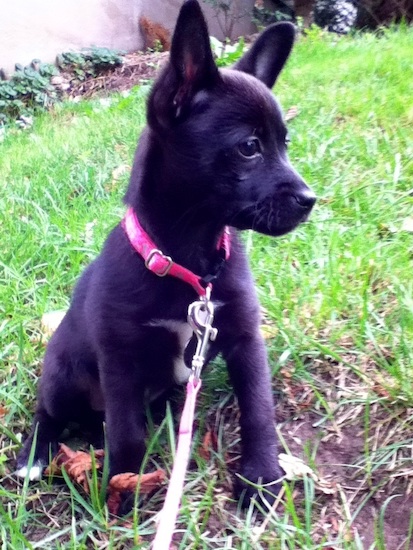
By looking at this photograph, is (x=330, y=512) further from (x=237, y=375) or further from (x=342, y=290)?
(x=342, y=290)

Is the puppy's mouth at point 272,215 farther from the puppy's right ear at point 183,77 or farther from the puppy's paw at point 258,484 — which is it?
the puppy's paw at point 258,484

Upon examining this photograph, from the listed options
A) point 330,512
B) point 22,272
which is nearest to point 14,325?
point 22,272

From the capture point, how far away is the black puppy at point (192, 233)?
1.62 meters

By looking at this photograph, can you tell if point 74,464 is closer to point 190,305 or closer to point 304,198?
point 190,305

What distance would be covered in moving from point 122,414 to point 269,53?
1065 mm

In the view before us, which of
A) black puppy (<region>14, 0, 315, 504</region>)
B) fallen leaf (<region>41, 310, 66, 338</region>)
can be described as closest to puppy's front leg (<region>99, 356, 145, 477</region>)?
black puppy (<region>14, 0, 315, 504</region>)

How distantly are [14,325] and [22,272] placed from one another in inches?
15.1

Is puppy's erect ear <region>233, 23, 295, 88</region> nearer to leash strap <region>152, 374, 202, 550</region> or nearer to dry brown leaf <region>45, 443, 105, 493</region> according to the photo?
leash strap <region>152, 374, 202, 550</region>

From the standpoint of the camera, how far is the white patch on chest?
1.70 metres

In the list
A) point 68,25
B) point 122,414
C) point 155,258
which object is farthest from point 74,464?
point 68,25

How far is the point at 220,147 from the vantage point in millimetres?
1622

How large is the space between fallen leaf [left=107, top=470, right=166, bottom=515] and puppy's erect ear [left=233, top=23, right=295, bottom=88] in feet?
3.65

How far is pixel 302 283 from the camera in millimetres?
2262

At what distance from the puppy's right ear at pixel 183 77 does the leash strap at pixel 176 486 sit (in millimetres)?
645
